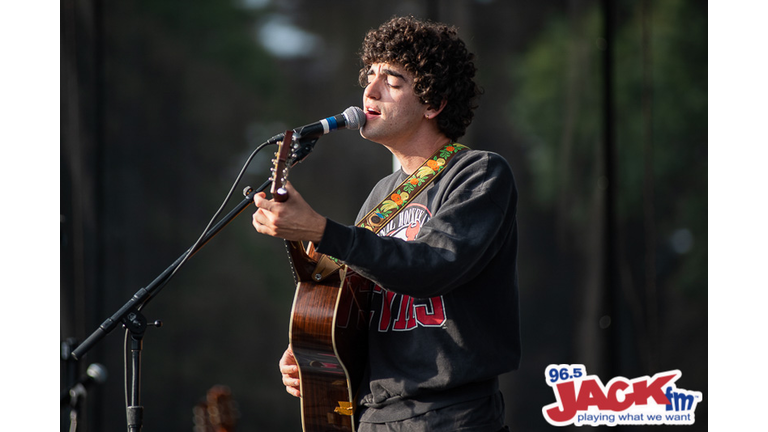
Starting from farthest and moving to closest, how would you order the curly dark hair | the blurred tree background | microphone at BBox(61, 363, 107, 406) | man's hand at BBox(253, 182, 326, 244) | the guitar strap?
the blurred tree background, microphone at BBox(61, 363, 107, 406), the curly dark hair, the guitar strap, man's hand at BBox(253, 182, 326, 244)

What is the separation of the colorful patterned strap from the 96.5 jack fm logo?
1.96 meters

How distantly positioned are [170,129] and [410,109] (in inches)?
85.8

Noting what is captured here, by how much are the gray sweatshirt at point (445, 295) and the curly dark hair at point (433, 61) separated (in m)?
0.29

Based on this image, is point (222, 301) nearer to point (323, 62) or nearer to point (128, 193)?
point (128, 193)

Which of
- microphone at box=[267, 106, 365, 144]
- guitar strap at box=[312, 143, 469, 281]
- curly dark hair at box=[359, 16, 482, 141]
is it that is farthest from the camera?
curly dark hair at box=[359, 16, 482, 141]

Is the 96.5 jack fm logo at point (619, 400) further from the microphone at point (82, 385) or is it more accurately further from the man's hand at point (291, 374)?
the microphone at point (82, 385)

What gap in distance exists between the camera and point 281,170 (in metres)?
1.44

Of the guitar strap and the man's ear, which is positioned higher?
the man's ear

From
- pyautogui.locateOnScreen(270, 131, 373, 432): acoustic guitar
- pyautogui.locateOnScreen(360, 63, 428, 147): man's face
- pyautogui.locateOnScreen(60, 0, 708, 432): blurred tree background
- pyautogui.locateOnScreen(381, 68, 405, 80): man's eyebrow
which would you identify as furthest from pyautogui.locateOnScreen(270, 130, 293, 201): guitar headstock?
pyautogui.locateOnScreen(60, 0, 708, 432): blurred tree background

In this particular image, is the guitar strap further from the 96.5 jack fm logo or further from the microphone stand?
the 96.5 jack fm logo

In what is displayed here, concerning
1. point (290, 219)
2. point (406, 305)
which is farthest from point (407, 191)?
point (290, 219)

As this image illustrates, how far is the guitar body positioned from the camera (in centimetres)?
175

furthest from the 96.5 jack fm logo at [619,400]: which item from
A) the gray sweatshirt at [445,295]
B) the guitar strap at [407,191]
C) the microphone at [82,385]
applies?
the microphone at [82,385]

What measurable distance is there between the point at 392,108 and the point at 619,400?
7.50ft
